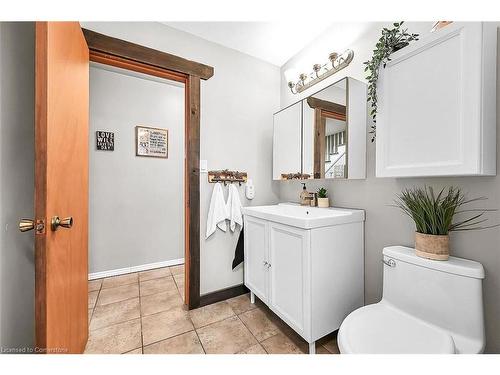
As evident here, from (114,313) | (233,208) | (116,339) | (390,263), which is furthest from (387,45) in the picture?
(114,313)

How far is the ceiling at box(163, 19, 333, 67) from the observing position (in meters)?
1.78

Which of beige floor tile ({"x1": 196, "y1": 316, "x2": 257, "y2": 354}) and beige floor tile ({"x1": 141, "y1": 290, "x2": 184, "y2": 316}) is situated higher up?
beige floor tile ({"x1": 196, "y1": 316, "x2": 257, "y2": 354})

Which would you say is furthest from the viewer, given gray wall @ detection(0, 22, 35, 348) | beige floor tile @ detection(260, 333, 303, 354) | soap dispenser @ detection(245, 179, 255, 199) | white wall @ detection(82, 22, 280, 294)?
soap dispenser @ detection(245, 179, 255, 199)

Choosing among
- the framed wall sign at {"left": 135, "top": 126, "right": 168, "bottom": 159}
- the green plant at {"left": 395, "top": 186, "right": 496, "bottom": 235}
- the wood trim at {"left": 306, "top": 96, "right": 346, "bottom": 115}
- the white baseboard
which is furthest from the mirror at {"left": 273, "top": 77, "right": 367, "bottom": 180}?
the white baseboard

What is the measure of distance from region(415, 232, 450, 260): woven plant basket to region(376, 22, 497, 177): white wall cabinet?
1.02 ft

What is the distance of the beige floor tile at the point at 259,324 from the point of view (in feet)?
5.04

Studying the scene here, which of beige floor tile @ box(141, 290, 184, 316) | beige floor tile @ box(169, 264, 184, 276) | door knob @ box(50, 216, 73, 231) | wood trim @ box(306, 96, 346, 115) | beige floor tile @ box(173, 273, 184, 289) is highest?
wood trim @ box(306, 96, 346, 115)

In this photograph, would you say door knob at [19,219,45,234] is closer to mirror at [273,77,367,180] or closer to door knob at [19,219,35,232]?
door knob at [19,219,35,232]

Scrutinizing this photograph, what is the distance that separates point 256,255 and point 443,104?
1526 mm

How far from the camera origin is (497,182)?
96cm

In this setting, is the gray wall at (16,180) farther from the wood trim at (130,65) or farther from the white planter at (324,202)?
the white planter at (324,202)

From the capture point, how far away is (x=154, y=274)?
264cm

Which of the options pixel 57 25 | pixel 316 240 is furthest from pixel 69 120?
pixel 316 240
